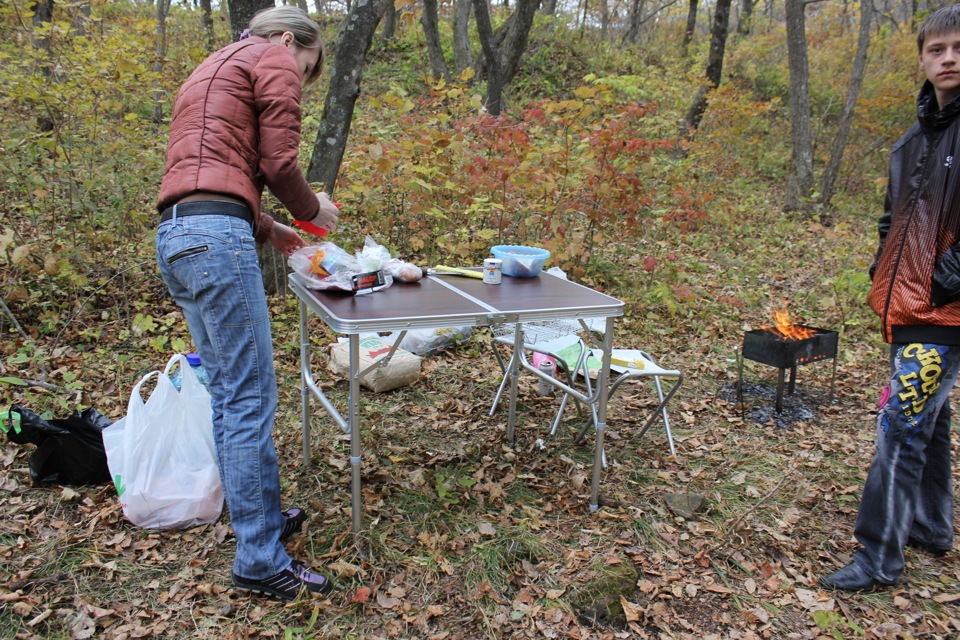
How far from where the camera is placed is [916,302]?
7.47 feet

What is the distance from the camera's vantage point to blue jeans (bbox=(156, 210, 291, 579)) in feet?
6.57

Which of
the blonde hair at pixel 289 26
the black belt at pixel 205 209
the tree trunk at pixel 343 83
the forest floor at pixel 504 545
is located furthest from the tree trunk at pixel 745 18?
the black belt at pixel 205 209

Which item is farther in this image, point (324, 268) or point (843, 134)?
point (843, 134)

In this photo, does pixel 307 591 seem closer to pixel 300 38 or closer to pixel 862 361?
pixel 300 38

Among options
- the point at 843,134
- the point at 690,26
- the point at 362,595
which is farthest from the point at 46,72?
the point at 690,26

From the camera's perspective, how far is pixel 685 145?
798 centimetres

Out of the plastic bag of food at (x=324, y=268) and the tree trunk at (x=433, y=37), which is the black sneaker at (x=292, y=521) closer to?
the plastic bag of food at (x=324, y=268)

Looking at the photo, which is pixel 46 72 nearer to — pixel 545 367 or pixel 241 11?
pixel 241 11

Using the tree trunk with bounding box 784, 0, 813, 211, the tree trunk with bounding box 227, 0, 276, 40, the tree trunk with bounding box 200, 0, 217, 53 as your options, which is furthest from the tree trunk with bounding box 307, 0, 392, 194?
the tree trunk with bounding box 200, 0, 217, 53

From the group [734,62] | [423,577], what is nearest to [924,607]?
[423,577]

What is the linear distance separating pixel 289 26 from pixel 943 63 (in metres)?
2.34

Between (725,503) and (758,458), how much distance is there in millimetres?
603

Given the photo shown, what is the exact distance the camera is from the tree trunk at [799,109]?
9.37 m

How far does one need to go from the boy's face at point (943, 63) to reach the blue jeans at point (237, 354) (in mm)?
2517
